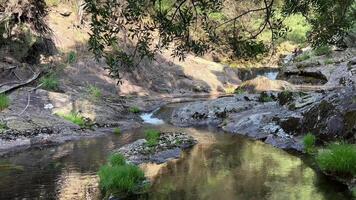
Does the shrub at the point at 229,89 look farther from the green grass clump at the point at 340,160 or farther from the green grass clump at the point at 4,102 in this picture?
the green grass clump at the point at 340,160

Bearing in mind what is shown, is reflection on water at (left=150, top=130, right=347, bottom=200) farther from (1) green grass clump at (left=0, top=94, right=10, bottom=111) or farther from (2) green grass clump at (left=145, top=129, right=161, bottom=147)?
(1) green grass clump at (left=0, top=94, right=10, bottom=111)

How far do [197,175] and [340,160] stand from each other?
366 centimetres

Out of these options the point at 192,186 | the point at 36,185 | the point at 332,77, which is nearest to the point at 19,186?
the point at 36,185

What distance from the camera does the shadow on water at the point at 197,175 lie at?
1141 cm

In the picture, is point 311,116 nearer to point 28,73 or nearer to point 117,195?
point 117,195

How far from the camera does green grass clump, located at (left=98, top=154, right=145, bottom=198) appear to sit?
1141 cm

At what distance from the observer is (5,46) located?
87.2 ft

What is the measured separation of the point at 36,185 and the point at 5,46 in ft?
52.2

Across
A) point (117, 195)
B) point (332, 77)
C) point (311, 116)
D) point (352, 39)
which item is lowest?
point (117, 195)

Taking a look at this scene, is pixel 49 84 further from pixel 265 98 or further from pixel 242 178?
pixel 242 178

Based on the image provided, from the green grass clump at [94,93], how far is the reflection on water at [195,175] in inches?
302

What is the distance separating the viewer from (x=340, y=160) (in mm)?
12250

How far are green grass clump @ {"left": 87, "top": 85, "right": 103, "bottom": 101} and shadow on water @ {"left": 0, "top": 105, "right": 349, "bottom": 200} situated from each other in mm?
7497

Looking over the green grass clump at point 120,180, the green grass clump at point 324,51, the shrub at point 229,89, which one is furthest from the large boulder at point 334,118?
the green grass clump at point 324,51
